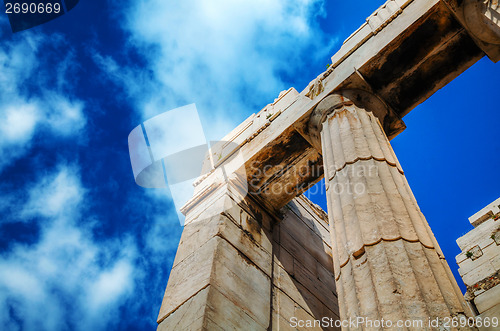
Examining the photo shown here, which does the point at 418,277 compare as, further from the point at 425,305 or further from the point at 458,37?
the point at 458,37

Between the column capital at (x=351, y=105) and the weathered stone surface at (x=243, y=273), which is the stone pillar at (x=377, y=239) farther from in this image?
the weathered stone surface at (x=243, y=273)

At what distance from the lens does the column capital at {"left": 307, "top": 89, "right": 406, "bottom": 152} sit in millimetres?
7484

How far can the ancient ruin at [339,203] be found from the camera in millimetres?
4183

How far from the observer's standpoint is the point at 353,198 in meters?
5.16

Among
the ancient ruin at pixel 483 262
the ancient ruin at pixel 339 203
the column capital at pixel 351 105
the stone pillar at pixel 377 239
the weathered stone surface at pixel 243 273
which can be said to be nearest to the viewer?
the stone pillar at pixel 377 239

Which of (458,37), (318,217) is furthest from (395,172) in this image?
(318,217)

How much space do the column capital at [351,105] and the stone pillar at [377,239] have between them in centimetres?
70

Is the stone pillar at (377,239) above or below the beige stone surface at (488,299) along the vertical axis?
below

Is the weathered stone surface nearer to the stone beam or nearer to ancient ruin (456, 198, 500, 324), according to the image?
the stone beam

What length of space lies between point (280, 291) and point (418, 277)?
177 inches

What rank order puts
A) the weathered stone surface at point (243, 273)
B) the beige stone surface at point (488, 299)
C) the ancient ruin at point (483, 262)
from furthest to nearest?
the ancient ruin at point (483, 262) → the beige stone surface at point (488, 299) → the weathered stone surface at point (243, 273)

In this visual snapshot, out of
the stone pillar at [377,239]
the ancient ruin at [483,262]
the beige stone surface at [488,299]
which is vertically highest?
the ancient ruin at [483,262]

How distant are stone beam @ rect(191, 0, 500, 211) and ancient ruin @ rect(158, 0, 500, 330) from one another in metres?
0.02

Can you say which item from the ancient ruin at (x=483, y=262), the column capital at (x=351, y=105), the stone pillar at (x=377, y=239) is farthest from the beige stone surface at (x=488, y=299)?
the stone pillar at (x=377, y=239)
